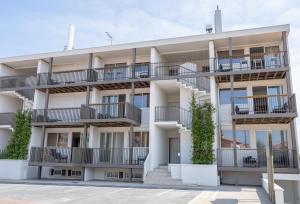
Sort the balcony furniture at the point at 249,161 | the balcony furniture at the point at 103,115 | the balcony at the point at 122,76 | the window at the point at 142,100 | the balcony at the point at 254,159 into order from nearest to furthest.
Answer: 1. the balcony at the point at 254,159
2. the balcony furniture at the point at 249,161
3. the balcony furniture at the point at 103,115
4. the balcony at the point at 122,76
5. the window at the point at 142,100

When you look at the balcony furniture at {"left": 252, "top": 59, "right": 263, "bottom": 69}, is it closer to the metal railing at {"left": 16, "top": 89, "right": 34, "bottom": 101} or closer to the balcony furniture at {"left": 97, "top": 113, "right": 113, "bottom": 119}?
the balcony furniture at {"left": 97, "top": 113, "right": 113, "bottom": 119}

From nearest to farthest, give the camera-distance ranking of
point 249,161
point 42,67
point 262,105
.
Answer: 1. point 249,161
2. point 262,105
3. point 42,67

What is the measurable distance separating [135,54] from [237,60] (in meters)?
7.17

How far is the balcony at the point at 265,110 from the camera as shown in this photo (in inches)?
637

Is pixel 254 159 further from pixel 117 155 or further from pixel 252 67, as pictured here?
pixel 117 155

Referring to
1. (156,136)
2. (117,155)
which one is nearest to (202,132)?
(156,136)

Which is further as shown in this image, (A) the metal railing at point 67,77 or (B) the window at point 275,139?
(A) the metal railing at point 67,77

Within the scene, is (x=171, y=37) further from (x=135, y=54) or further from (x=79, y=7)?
(x=79, y=7)

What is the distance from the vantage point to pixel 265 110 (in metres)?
18.0

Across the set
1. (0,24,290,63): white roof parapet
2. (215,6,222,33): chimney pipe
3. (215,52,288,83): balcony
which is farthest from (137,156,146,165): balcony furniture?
(215,6,222,33): chimney pipe

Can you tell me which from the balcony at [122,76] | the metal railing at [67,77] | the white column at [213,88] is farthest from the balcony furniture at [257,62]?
the metal railing at [67,77]

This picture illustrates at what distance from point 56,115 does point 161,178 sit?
10.1 meters

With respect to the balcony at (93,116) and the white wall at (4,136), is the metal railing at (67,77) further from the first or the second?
the white wall at (4,136)

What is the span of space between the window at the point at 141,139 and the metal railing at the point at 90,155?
1429 mm
